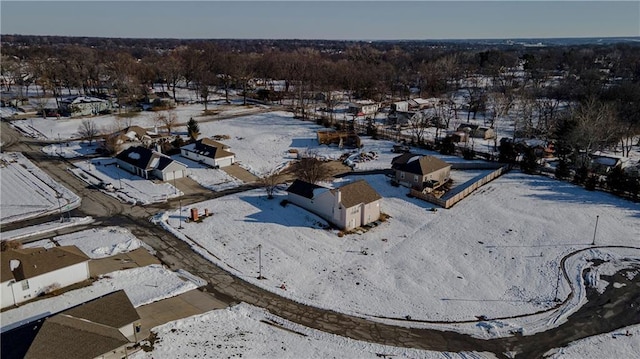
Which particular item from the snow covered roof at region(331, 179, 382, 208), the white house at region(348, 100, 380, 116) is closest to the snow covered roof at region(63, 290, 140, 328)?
the snow covered roof at region(331, 179, 382, 208)

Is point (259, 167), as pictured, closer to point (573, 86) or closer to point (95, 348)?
point (95, 348)

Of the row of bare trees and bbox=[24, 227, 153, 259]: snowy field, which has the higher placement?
the row of bare trees

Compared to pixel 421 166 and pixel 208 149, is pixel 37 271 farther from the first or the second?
pixel 421 166

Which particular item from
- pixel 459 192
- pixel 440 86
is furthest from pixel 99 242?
pixel 440 86

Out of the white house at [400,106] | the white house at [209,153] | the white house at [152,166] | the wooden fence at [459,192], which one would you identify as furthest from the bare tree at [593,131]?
the white house at [152,166]

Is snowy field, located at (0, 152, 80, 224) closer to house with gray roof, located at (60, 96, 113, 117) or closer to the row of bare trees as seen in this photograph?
house with gray roof, located at (60, 96, 113, 117)
